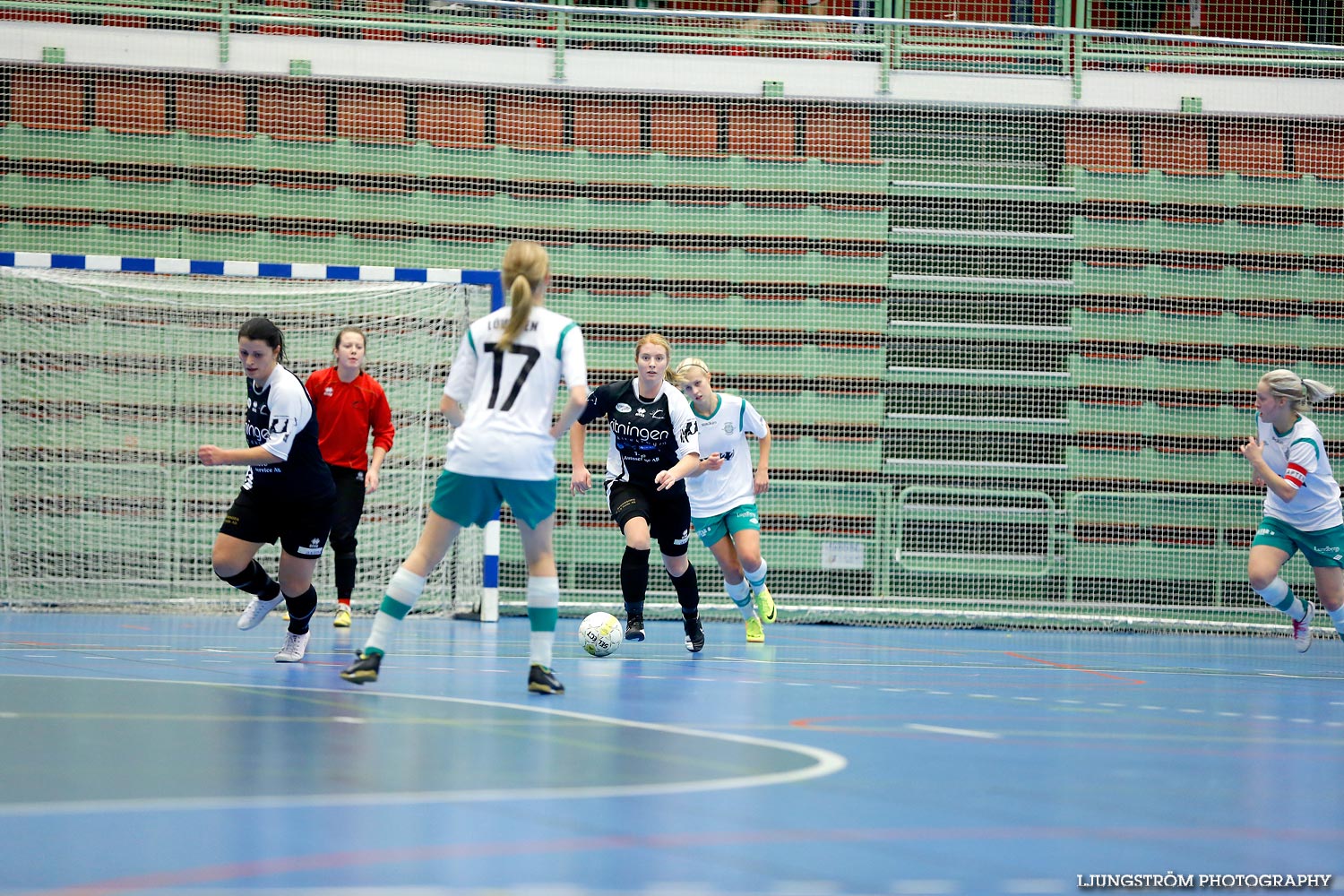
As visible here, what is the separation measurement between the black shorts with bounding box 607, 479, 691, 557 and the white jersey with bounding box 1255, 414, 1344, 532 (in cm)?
362

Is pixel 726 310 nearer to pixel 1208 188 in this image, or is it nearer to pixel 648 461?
pixel 1208 188

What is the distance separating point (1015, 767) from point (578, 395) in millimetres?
2187

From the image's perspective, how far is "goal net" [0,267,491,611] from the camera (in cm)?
1064

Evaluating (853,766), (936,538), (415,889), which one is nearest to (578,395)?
(853,766)

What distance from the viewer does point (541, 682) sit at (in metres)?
5.79

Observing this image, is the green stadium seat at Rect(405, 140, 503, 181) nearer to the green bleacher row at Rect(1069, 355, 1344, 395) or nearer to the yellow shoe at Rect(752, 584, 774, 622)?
the yellow shoe at Rect(752, 584, 774, 622)

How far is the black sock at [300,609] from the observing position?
22.2 ft

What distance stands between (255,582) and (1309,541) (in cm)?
619

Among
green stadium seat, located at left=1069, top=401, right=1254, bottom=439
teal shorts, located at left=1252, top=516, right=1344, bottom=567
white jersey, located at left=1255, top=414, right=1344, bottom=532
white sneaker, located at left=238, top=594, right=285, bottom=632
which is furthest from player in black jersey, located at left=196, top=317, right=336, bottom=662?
green stadium seat, located at left=1069, top=401, right=1254, bottom=439

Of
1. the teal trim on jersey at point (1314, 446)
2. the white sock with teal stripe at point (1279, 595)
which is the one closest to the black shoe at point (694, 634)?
A: the white sock with teal stripe at point (1279, 595)

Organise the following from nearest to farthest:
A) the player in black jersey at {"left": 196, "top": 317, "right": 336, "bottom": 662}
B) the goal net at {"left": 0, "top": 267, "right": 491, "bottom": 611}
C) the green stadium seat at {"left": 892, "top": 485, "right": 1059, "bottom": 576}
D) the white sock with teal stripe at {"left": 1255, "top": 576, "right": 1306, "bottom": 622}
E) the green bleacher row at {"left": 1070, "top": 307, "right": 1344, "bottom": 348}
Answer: the player in black jersey at {"left": 196, "top": 317, "right": 336, "bottom": 662}
the white sock with teal stripe at {"left": 1255, "top": 576, "right": 1306, "bottom": 622}
the goal net at {"left": 0, "top": 267, "right": 491, "bottom": 611}
the green stadium seat at {"left": 892, "top": 485, "right": 1059, "bottom": 576}
the green bleacher row at {"left": 1070, "top": 307, "right": 1344, "bottom": 348}

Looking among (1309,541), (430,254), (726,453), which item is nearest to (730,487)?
(726,453)

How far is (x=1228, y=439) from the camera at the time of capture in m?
13.0

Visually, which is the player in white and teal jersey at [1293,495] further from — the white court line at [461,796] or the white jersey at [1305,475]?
the white court line at [461,796]
